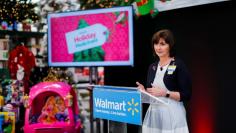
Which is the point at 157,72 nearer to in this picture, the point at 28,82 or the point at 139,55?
the point at 139,55

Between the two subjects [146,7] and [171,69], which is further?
[146,7]

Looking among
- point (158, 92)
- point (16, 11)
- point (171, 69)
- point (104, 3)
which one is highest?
point (104, 3)

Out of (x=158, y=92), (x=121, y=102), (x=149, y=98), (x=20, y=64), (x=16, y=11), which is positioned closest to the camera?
(x=158, y=92)

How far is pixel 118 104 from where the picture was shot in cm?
382

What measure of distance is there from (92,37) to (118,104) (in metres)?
1.86

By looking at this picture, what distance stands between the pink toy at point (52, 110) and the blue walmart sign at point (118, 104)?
1.19 metres

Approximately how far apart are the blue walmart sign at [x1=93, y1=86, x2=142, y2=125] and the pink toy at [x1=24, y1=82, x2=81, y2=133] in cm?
119

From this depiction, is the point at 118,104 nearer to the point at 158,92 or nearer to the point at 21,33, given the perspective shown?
the point at 158,92

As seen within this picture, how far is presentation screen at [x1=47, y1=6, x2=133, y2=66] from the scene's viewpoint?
5.22 meters

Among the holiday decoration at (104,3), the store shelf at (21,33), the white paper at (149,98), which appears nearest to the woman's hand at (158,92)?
the white paper at (149,98)

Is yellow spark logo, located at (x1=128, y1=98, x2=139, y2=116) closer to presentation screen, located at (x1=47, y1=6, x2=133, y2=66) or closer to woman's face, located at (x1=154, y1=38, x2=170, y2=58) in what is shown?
woman's face, located at (x1=154, y1=38, x2=170, y2=58)

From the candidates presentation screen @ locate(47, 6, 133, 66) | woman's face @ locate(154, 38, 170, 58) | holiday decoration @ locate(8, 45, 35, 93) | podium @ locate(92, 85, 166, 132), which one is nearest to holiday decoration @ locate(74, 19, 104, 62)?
presentation screen @ locate(47, 6, 133, 66)

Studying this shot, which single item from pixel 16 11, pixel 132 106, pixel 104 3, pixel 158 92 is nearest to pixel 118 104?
pixel 132 106

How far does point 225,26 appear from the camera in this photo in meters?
4.38
